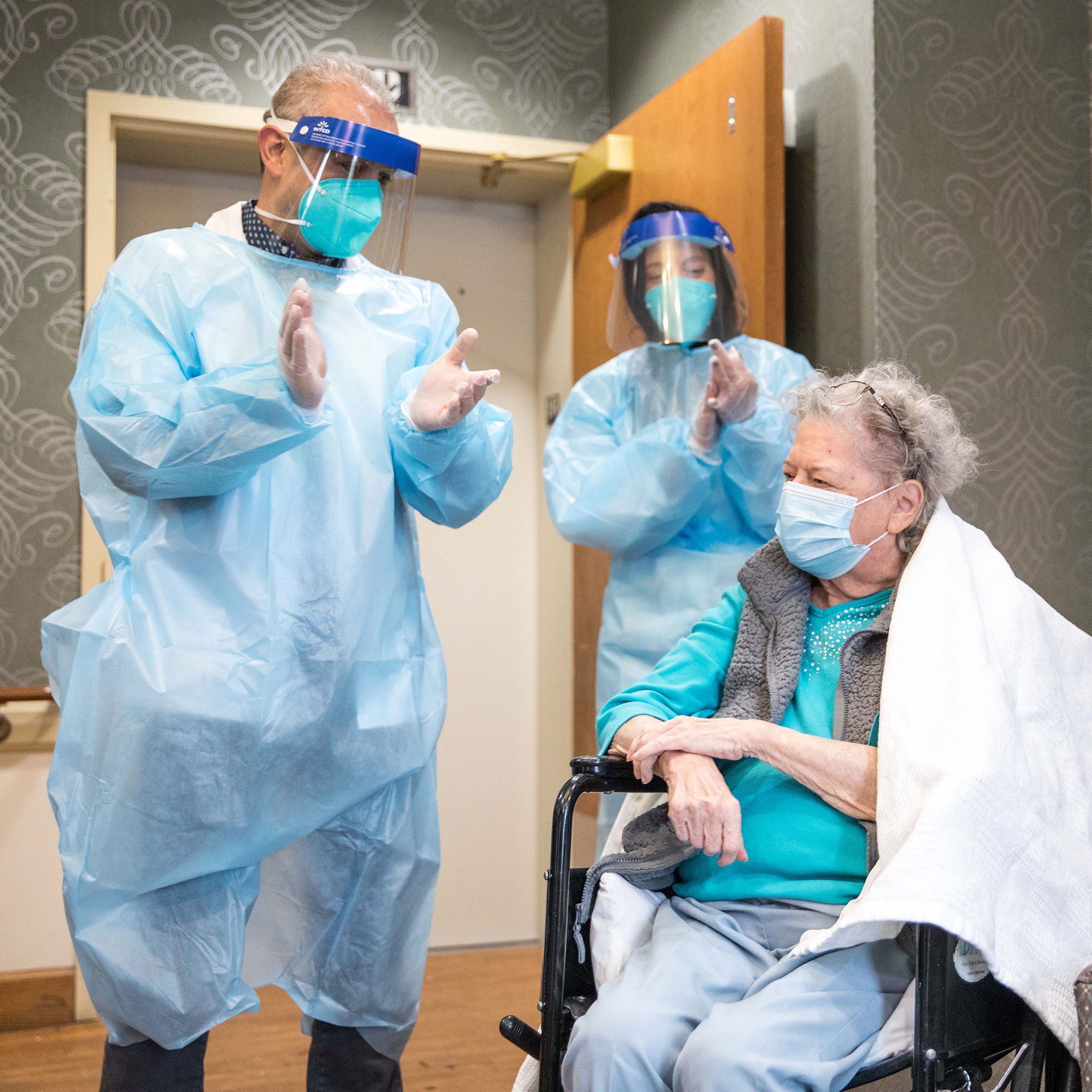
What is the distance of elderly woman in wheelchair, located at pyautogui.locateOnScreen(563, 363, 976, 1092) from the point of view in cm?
123

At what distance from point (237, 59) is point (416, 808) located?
2127 mm

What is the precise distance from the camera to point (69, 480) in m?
2.83

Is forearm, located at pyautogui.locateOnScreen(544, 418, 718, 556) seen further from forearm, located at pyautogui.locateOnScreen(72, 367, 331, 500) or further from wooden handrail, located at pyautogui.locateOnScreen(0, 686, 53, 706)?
wooden handrail, located at pyautogui.locateOnScreen(0, 686, 53, 706)

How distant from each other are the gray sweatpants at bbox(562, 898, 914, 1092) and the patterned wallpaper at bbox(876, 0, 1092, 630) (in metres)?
1.12

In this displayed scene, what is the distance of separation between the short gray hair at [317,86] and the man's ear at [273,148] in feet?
0.08

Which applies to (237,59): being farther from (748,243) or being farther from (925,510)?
(925,510)

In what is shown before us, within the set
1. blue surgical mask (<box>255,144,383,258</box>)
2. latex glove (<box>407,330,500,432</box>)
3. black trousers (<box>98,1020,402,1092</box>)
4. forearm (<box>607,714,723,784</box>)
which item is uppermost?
blue surgical mask (<box>255,144,383,258</box>)

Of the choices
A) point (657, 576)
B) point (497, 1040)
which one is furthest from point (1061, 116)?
point (497, 1040)

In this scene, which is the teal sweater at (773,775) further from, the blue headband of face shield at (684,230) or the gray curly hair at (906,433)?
the blue headband of face shield at (684,230)

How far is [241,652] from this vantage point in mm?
1510

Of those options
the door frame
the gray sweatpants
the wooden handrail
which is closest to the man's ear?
the gray sweatpants

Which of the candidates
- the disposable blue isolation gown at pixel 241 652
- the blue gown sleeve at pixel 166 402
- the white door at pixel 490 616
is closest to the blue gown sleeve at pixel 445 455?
the disposable blue isolation gown at pixel 241 652

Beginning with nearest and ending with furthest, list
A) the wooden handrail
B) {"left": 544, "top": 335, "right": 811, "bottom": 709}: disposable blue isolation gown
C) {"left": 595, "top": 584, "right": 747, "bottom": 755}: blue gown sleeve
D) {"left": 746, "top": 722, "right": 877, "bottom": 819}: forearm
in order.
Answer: {"left": 746, "top": 722, "right": 877, "bottom": 819}: forearm, {"left": 595, "top": 584, "right": 747, "bottom": 755}: blue gown sleeve, {"left": 544, "top": 335, "right": 811, "bottom": 709}: disposable blue isolation gown, the wooden handrail

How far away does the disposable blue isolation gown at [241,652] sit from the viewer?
4.86 feet
